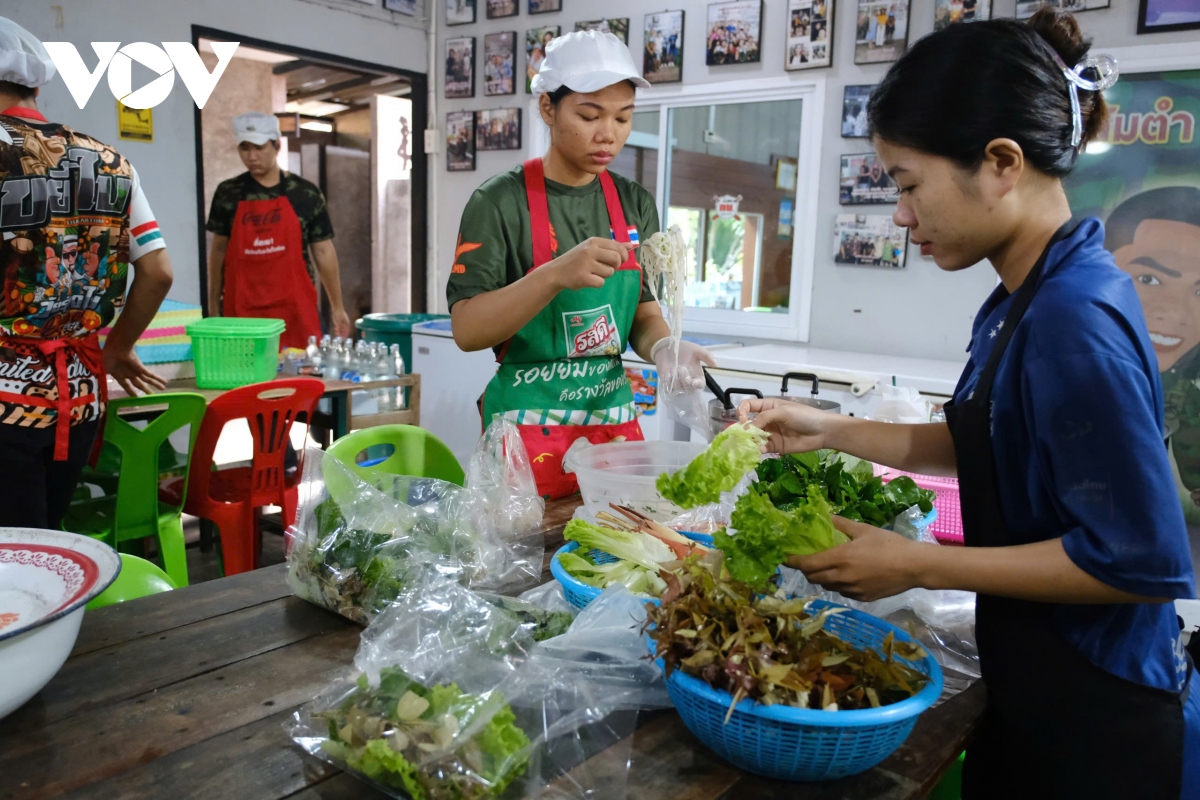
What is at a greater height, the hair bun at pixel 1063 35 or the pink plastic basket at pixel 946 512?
the hair bun at pixel 1063 35

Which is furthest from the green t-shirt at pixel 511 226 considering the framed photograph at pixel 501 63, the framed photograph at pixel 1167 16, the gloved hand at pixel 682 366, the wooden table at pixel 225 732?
the framed photograph at pixel 501 63

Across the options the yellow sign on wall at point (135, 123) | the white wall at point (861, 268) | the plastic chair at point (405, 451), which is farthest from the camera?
the yellow sign on wall at point (135, 123)

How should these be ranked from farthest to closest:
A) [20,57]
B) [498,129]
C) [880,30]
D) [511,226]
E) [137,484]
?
[498,129] → [880,30] → [137,484] → [20,57] → [511,226]

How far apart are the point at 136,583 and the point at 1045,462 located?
1742 mm

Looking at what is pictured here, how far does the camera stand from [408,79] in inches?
255

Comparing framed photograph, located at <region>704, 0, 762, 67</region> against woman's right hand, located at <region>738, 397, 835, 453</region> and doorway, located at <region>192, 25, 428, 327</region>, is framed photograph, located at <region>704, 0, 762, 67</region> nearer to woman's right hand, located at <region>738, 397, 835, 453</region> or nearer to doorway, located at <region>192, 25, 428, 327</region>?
doorway, located at <region>192, 25, 428, 327</region>

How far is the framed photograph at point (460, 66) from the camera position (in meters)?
6.29

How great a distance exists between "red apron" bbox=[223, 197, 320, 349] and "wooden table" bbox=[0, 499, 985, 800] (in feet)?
14.2

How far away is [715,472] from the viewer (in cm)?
147

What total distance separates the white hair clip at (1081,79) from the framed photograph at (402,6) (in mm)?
5832

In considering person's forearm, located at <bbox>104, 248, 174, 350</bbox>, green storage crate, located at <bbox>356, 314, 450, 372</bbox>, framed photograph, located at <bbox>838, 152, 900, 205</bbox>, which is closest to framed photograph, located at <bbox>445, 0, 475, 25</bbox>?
green storage crate, located at <bbox>356, 314, 450, 372</bbox>

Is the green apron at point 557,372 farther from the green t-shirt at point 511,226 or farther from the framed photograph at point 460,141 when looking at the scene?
the framed photograph at point 460,141

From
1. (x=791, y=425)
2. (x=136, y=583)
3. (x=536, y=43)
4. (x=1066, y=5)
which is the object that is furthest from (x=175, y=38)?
(x=791, y=425)

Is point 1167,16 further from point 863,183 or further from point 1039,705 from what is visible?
point 1039,705
